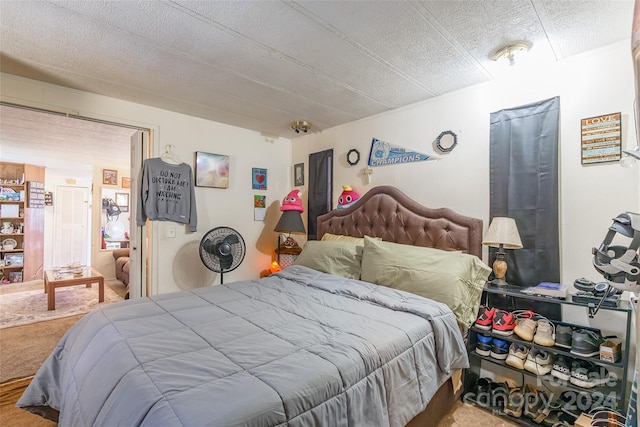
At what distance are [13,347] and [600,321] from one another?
185 inches

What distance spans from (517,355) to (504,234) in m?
0.75

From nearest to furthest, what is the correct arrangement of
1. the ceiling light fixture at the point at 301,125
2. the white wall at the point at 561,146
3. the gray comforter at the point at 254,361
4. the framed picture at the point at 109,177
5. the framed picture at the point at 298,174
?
1. the gray comforter at the point at 254,361
2. the white wall at the point at 561,146
3. the ceiling light fixture at the point at 301,125
4. the framed picture at the point at 298,174
5. the framed picture at the point at 109,177

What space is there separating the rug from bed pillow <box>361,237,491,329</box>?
3965 millimetres

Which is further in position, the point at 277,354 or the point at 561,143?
the point at 561,143

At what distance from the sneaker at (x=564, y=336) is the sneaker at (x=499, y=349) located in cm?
29

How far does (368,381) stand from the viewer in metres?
1.16

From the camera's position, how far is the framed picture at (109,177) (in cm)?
581

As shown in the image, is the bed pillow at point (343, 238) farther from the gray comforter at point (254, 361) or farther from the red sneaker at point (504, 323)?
the red sneaker at point (504, 323)

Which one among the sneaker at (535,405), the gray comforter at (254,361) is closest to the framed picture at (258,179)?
the gray comforter at (254,361)

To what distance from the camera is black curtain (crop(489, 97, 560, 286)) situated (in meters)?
1.91

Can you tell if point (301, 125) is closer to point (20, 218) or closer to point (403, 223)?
point (403, 223)

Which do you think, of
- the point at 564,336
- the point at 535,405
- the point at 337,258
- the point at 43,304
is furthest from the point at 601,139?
the point at 43,304

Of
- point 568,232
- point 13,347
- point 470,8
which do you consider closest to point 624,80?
point 568,232

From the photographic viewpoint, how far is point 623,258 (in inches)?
45.4
